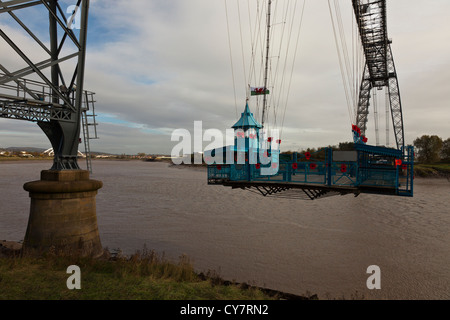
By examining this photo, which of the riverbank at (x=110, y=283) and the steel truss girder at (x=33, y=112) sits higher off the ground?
the steel truss girder at (x=33, y=112)

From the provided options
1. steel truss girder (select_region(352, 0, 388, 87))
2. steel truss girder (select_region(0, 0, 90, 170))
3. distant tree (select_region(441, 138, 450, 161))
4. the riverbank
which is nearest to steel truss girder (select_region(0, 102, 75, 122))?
steel truss girder (select_region(0, 0, 90, 170))

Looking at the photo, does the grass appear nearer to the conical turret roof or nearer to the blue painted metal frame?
the blue painted metal frame

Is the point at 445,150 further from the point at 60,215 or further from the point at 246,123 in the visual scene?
the point at 60,215

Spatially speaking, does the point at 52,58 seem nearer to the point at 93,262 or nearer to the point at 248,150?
the point at 93,262

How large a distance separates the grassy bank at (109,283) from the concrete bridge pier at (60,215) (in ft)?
3.74

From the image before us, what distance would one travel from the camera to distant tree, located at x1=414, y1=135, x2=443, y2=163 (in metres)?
96.2

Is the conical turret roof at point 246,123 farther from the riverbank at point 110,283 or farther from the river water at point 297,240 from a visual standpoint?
the riverbank at point 110,283

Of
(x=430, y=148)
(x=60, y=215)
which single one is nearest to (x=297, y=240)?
(x=60, y=215)

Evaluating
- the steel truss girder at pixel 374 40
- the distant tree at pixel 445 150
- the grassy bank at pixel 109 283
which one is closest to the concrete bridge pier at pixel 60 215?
the grassy bank at pixel 109 283

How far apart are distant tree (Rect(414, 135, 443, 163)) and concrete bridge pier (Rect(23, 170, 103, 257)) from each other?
119924 millimetres

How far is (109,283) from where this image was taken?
829cm

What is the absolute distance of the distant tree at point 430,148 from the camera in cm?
9625
